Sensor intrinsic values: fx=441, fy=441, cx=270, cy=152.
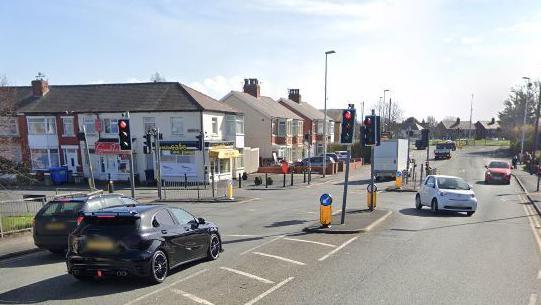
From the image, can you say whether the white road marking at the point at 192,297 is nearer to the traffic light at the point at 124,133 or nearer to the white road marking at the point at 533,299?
the white road marking at the point at 533,299

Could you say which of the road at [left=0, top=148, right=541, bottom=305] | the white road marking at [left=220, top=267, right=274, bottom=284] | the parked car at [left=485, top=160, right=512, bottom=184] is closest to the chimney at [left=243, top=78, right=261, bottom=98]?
the parked car at [left=485, top=160, right=512, bottom=184]

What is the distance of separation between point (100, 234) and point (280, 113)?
1688 inches

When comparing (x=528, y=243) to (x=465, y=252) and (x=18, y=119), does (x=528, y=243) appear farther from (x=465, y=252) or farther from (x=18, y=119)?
(x=18, y=119)

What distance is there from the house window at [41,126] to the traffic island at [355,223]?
95.5ft

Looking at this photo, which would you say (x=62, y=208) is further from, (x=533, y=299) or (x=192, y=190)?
(x=192, y=190)

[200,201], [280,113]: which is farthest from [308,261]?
[280,113]

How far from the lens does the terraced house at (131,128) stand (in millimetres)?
34000

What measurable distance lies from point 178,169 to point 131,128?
4.98 meters

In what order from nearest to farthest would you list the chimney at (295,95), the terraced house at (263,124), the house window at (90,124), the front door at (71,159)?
the house window at (90,124) < the front door at (71,159) < the terraced house at (263,124) < the chimney at (295,95)

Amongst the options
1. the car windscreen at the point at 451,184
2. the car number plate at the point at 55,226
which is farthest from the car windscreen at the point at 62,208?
the car windscreen at the point at 451,184

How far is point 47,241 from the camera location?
1081 cm

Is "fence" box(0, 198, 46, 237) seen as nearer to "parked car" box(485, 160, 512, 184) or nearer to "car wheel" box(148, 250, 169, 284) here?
"car wheel" box(148, 250, 169, 284)

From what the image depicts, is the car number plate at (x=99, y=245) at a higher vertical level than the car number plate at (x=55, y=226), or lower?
higher

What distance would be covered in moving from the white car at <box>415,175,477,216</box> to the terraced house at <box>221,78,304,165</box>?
90.6 ft
